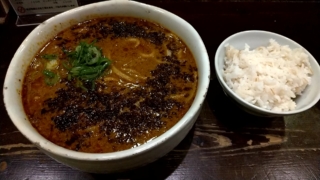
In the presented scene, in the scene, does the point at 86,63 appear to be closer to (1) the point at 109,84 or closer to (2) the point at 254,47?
(1) the point at 109,84

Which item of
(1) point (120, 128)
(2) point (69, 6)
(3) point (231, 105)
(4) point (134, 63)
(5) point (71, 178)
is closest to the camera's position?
(1) point (120, 128)

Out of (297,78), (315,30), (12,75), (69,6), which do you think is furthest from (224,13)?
(12,75)

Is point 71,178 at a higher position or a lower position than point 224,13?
lower

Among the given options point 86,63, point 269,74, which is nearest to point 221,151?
point 269,74

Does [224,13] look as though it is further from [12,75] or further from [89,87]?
[12,75]

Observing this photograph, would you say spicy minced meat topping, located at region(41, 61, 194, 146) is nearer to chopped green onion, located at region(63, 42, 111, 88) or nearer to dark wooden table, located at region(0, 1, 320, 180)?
chopped green onion, located at region(63, 42, 111, 88)

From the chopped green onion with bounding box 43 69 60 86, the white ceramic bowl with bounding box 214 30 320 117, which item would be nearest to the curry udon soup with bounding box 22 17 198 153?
the chopped green onion with bounding box 43 69 60 86
